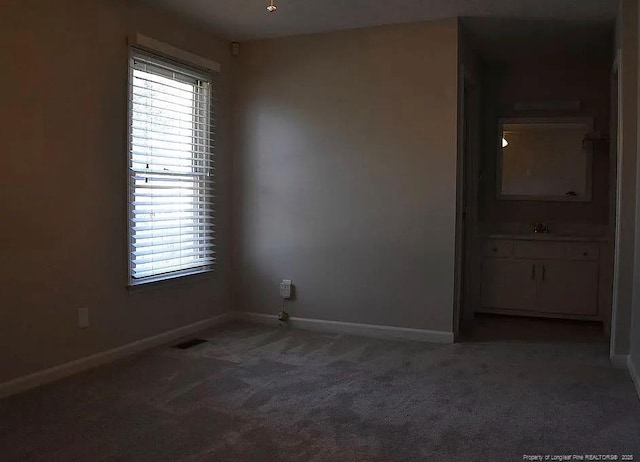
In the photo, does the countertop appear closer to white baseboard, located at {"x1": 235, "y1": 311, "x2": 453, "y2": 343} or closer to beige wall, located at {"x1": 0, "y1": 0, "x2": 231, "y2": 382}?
white baseboard, located at {"x1": 235, "y1": 311, "x2": 453, "y2": 343}

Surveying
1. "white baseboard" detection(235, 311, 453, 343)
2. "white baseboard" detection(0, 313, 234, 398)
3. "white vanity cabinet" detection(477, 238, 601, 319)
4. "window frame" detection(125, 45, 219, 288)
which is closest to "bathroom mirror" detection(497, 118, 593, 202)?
"white vanity cabinet" detection(477, 238, 601, 319)

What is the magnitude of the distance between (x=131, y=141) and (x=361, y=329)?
227cm

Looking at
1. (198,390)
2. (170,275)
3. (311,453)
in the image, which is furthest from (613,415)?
(170,275)

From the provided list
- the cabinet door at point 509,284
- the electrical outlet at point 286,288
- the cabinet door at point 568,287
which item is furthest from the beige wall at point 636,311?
the electrical outlet at point 286,288

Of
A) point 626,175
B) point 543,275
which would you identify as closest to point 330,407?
point 626,175

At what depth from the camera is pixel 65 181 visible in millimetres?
3473

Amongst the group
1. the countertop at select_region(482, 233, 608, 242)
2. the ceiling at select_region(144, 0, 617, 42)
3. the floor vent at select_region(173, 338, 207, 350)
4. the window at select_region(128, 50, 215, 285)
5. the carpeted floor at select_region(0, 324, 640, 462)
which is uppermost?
the ceiling at select_region(144, 0, 617, 42)

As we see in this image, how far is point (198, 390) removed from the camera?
3.28 meters

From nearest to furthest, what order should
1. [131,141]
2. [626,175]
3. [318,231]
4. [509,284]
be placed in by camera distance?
[626,175], [131,141], [318,231], [509,284]

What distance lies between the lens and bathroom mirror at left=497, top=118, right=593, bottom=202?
5.60 metres

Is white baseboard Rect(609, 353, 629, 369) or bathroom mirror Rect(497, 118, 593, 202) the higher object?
bathroom mirror Rect(497, 118, 593, 202)

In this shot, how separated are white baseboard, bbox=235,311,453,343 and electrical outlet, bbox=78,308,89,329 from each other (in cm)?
170

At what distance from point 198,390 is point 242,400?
0.31 metres

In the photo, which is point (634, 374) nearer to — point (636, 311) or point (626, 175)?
point (636, 311)
